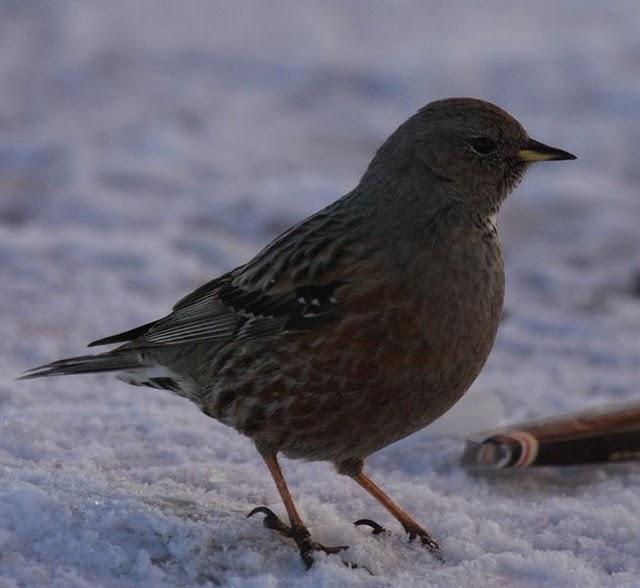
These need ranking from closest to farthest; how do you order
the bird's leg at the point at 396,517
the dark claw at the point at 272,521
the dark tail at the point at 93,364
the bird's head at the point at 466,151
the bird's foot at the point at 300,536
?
the bird's foot at the point at 300,536 → the dark claw at the point at 272,521 → the bird's leg at the point at 396,517 → the bird's head at the point at 466,151 → the dark tail at the point at 93,364

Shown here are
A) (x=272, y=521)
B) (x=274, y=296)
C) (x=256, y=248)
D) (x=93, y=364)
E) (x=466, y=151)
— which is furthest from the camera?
(x=256, y=248)

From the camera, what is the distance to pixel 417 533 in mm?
4363

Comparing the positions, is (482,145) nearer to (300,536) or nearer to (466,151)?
(466,151)

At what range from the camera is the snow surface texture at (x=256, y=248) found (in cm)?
404

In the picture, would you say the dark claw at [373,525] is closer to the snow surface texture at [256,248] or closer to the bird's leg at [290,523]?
the snow surface texture at [256,248]

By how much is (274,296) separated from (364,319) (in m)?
0.49

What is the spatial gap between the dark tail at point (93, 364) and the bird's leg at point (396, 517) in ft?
3.17

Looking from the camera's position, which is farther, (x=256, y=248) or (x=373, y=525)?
(x=256, y=248)

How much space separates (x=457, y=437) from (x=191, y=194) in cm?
399

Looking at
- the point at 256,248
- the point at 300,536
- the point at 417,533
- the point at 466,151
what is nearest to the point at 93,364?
the point at 300,536

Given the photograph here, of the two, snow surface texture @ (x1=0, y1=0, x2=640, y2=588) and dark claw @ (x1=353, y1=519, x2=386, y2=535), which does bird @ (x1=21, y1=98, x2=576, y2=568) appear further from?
snow surface texture @ (x1=0, y1=0, x2=640, y2=588)

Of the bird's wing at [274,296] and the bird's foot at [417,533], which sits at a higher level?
the bird's wing at [274,296]

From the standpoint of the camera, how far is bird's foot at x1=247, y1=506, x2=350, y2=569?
399 cm

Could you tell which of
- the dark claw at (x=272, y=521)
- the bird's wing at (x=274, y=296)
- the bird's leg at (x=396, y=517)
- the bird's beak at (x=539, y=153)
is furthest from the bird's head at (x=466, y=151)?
the dark claw at (x=272, y=521)
